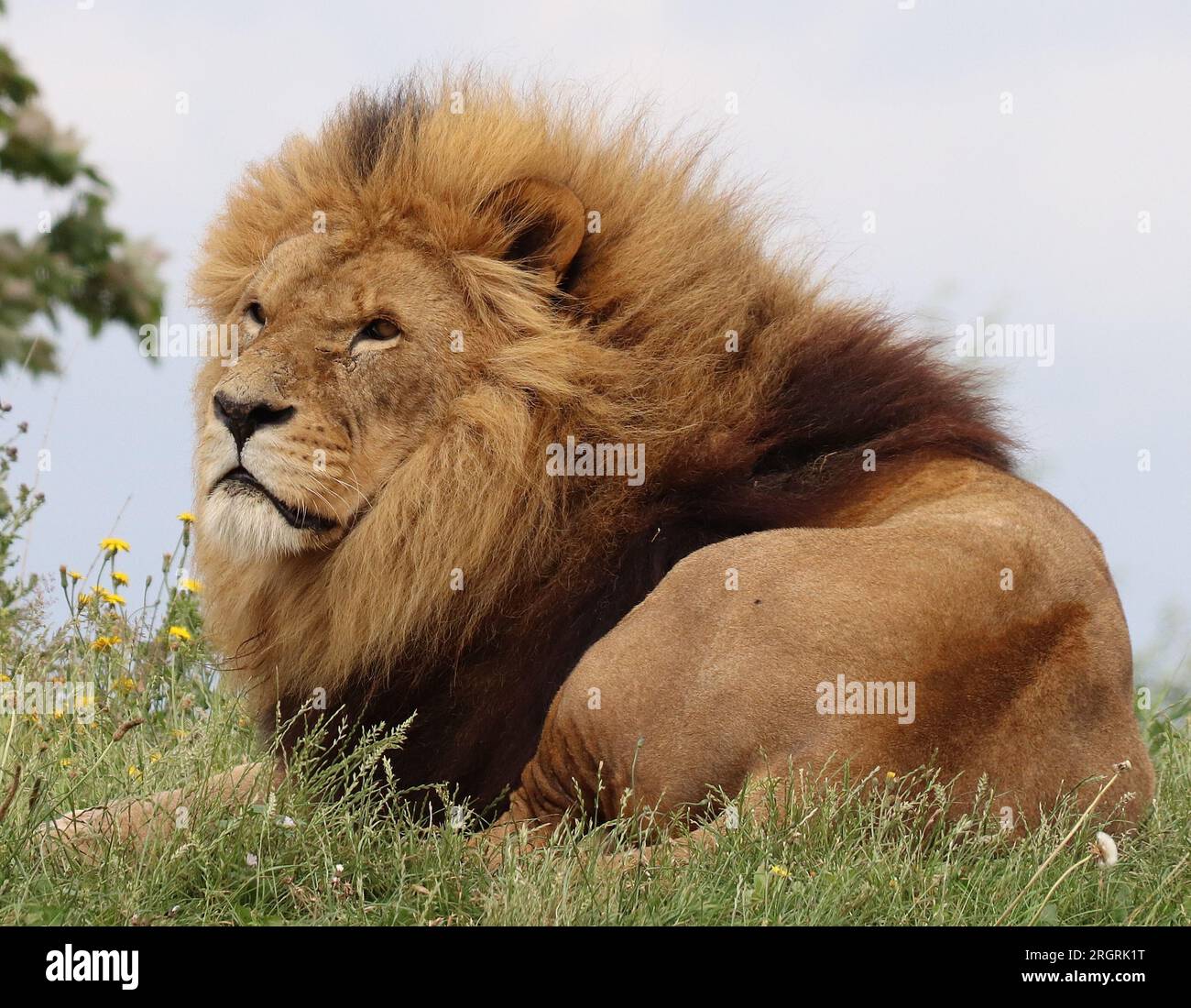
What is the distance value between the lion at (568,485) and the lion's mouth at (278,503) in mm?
10

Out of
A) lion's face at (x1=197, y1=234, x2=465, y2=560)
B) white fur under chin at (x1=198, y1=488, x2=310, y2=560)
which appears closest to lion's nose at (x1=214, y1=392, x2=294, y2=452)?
lion's face at (x1=197, y1=234, x2=465, y2=560)

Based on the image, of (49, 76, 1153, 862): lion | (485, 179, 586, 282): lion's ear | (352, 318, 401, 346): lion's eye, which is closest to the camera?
(49, 76, 1153, 862): lion

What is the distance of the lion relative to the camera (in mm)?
3711

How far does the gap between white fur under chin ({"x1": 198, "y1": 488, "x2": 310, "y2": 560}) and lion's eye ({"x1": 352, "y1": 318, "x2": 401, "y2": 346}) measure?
1.71 ft

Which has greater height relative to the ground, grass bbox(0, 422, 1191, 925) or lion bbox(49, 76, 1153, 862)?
lion bbox(49, 76, 1153, 862)

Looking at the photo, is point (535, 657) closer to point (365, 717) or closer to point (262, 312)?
point (365, 717)

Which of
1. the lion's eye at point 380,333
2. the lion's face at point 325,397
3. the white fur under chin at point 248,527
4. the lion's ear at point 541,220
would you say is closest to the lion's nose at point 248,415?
the lion's face at point 325,397

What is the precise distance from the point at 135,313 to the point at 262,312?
16.4 feet

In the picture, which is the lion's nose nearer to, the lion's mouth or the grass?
the lion's mouth

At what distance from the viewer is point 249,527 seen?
4199mm

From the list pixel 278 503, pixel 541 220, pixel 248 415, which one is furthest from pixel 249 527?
pixel 541 220

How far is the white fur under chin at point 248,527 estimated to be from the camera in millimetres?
4176

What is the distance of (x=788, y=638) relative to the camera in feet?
11.7
